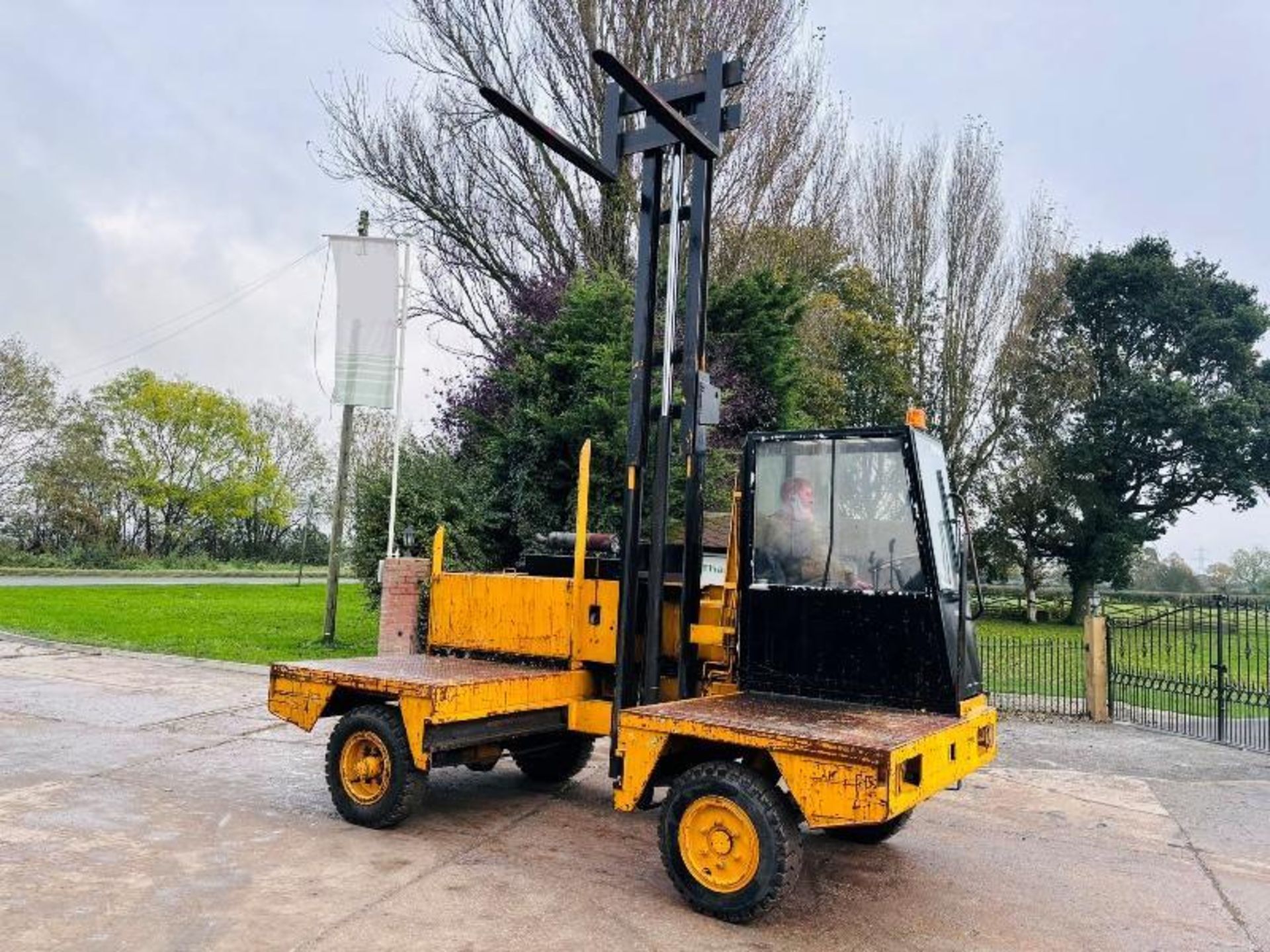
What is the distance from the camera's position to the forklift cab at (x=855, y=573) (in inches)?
195

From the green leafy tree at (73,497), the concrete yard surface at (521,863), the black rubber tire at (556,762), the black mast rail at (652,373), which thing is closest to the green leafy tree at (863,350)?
the concrete yard surface at (521,863)

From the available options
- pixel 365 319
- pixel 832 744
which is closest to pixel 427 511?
pixel 365 319

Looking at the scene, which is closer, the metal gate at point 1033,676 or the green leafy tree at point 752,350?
the metal gate at point 1033,676

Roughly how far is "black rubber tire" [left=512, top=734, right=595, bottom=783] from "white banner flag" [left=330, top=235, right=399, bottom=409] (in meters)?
7.44

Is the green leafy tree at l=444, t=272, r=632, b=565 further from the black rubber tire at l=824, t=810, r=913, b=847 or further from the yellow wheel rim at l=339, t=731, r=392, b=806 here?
the black rubber tire at l=824, t=810, r=913, b=847

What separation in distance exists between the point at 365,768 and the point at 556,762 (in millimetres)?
1704

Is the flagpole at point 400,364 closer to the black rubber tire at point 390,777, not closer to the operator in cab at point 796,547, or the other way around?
the black rubber tire at point 390,777

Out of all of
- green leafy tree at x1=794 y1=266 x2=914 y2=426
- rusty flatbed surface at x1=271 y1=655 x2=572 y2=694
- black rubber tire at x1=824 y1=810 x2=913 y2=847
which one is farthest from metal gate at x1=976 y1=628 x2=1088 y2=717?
green leafy tree at x1=794 y1=266 x2=914 y2=426

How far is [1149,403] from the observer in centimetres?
3006

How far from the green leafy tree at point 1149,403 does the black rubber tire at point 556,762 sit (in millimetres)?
26701

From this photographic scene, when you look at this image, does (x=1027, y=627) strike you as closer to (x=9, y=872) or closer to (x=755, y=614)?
(x=755, y=614)

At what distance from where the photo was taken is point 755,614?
17.7 ft

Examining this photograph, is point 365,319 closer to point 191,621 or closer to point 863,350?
point 191,621

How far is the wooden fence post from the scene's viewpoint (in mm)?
11039
